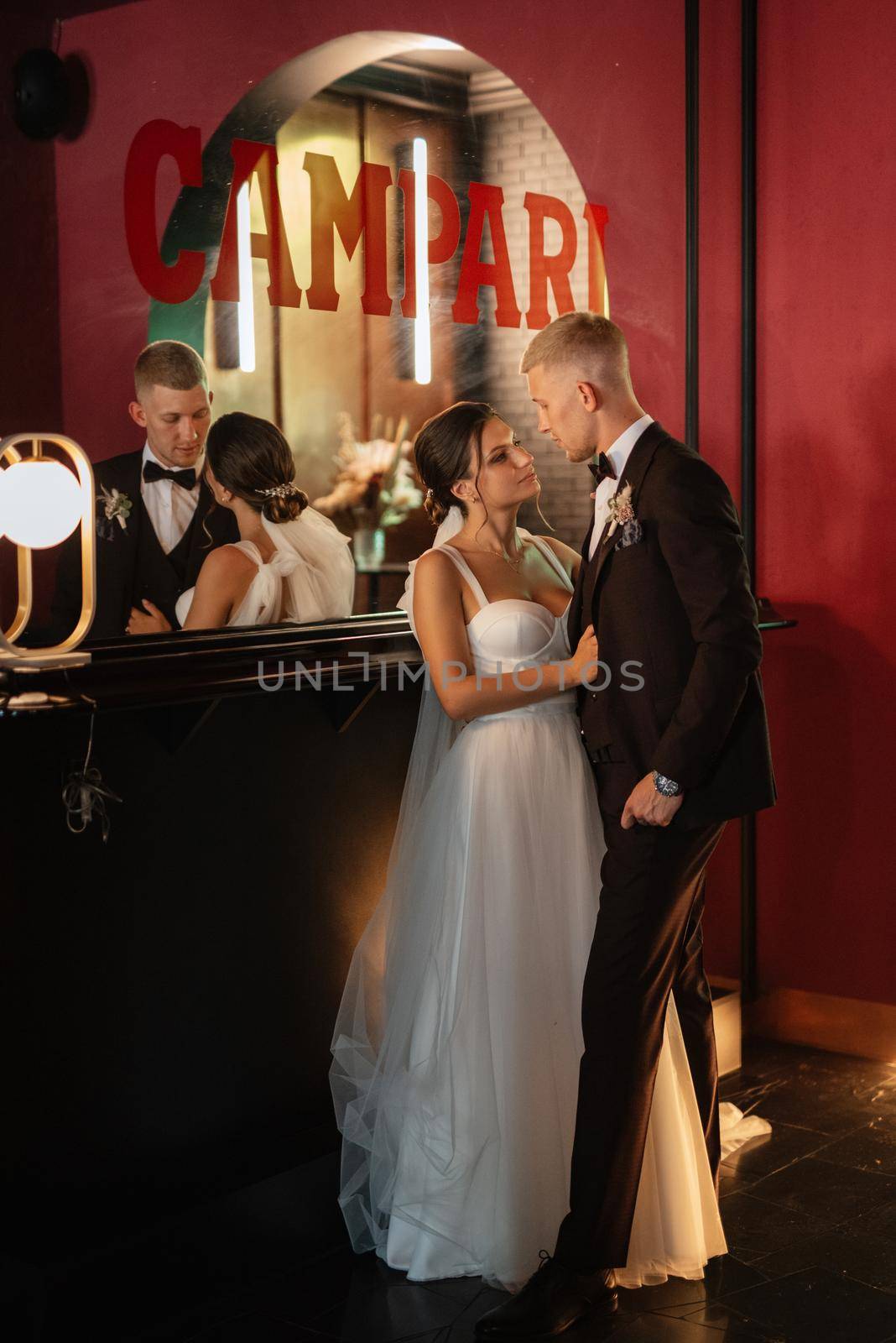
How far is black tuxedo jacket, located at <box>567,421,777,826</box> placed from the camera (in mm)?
2842

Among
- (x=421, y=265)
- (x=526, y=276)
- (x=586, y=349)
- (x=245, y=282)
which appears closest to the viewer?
(x=586, y=349)

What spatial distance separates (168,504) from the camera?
10.4 ft

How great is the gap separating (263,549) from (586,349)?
0.89 meters

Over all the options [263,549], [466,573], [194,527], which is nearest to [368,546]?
[263,549]

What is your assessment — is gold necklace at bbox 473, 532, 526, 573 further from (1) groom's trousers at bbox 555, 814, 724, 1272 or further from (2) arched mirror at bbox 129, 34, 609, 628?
(1) groom's trousers at bbox 555, 814, 724, 1272

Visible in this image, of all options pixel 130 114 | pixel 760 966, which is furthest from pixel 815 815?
pixel 130 114

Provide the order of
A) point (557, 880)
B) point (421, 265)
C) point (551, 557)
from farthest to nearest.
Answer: point (421, 265), point (551, 557), point (557, 880)

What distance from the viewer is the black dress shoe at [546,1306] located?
2928 millimetres

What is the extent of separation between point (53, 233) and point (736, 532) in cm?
141

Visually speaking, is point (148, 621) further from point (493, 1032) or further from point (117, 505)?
point (493, 1032)

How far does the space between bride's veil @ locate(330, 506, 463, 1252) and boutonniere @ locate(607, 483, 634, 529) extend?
570mm

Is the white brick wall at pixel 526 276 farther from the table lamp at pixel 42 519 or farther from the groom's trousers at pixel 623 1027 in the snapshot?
the table lamp at pixel 42 519

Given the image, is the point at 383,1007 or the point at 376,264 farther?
the point at 376,264

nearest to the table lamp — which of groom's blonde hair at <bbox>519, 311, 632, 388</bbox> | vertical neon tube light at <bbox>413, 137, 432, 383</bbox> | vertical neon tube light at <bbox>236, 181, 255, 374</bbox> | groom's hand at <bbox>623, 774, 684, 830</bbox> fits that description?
vertical neon tube light at <bbox>236, 181, 255, 374</bbox>
